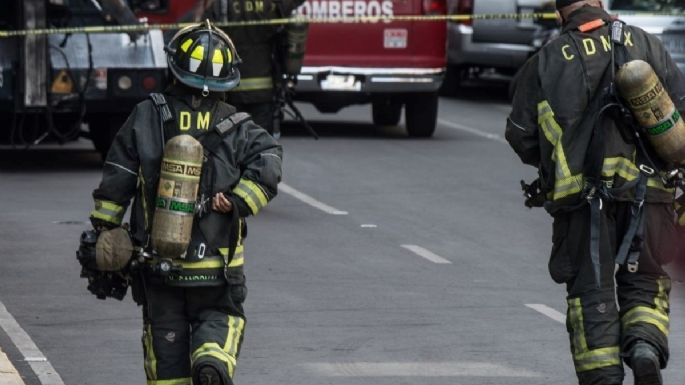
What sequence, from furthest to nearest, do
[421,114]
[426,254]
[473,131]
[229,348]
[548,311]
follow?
[473,131], [421,114], [426,254], [548,311], [229,348]

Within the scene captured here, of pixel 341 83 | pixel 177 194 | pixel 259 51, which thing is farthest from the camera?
pixel 341 83

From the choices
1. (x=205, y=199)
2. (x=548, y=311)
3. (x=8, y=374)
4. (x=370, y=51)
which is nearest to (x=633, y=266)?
(x=205, y=199)

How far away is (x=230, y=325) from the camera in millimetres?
6254

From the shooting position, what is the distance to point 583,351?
258 inches

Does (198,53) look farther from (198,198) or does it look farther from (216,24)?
(216,24)

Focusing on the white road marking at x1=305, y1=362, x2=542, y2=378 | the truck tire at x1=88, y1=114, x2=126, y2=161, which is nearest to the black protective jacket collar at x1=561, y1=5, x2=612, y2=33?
the white road marking at x1=305, y1=362, x2=542, y2=378

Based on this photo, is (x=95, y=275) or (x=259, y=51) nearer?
(x=95, y=275)

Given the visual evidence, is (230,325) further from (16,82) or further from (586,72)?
(16,82)

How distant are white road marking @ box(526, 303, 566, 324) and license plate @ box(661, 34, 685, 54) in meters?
8.40

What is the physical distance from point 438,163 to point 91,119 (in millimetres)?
3135

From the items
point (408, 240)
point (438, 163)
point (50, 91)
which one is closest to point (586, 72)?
point (408, 240)

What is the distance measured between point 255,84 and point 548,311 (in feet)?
13.1

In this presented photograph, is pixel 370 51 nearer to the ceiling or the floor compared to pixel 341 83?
nearer to the ceiling

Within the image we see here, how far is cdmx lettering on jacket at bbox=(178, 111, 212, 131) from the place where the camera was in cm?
629
